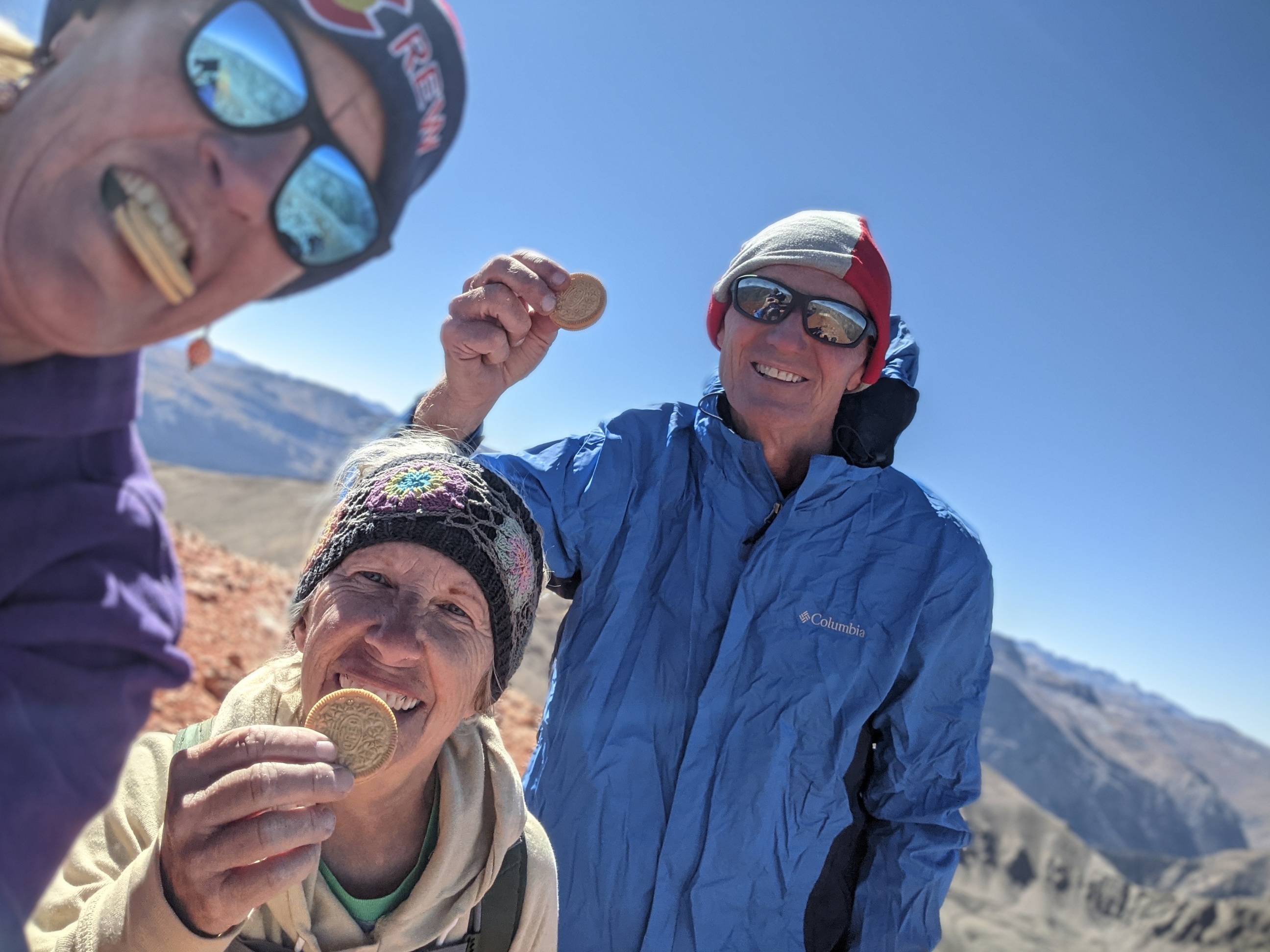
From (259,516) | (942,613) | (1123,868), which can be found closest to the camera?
(942,613)

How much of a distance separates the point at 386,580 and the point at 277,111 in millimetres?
1493

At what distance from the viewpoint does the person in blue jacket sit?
3.00 meters

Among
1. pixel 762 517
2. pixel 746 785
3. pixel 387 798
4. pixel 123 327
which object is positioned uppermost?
pixel 762 517

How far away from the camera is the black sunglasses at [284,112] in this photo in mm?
920

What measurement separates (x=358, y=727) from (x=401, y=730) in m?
0.38

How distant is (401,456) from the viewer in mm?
2543

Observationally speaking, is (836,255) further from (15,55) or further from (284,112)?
(15,55)

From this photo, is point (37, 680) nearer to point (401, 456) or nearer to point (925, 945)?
point (401, 456)

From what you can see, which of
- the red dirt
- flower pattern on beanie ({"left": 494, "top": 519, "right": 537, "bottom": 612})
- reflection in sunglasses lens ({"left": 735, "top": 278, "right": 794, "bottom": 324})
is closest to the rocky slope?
the red dirt

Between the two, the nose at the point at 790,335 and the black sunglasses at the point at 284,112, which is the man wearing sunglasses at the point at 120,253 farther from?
the nose at the point at 790,335

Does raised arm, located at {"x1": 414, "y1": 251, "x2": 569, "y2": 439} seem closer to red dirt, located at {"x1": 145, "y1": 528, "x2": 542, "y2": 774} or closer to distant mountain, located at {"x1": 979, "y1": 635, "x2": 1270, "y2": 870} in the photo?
red dirt, located at {"x1": 145, "y1": 528, "x2": 542, "y2": 774}

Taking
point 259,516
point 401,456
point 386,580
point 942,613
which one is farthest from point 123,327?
point 259,516

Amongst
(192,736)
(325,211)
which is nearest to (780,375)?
(192,736)

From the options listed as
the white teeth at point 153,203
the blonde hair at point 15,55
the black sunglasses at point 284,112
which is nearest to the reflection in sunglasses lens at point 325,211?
the black sunglasses at point 284,112
